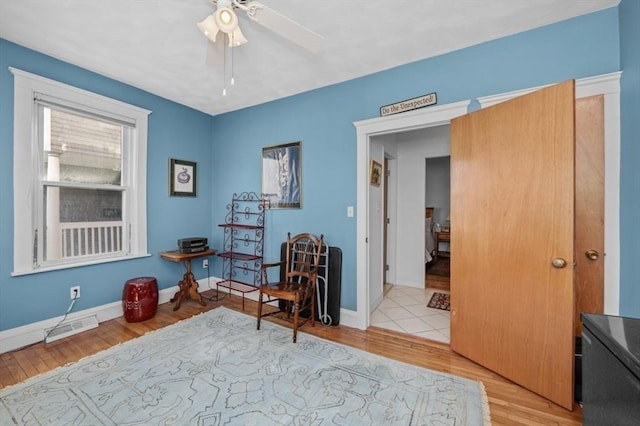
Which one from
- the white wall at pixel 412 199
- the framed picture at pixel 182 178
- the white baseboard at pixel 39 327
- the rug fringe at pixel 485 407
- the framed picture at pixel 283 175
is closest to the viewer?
the rug fringe at pixel 485 407

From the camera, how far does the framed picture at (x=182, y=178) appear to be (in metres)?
3.42

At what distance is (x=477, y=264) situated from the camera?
81.0 inches

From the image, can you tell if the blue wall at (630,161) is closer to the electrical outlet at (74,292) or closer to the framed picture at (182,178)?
the framed picture at (182,178)

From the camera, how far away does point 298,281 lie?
2.94 m

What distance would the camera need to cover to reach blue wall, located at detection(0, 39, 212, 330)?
2.18m

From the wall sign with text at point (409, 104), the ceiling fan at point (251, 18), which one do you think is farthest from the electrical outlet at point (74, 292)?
the wall sign with text at point (409, 104)

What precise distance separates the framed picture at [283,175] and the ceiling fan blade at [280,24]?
1.41m

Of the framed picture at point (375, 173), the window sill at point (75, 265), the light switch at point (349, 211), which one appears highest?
the framed picture at point (375, 173)

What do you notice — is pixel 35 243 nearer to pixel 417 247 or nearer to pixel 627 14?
pixel 417 247

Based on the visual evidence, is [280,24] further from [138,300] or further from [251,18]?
[138,300]

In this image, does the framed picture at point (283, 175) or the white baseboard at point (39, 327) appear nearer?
the white baseboard at point (39, 327)

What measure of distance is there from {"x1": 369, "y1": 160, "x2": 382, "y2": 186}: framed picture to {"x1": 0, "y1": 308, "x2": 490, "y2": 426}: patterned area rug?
5.64 ft

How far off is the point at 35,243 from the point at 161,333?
4.49 feet

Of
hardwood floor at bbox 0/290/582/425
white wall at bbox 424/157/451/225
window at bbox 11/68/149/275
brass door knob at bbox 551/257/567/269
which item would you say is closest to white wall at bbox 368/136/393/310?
hardwood floor at bbox 0/290/582/425
